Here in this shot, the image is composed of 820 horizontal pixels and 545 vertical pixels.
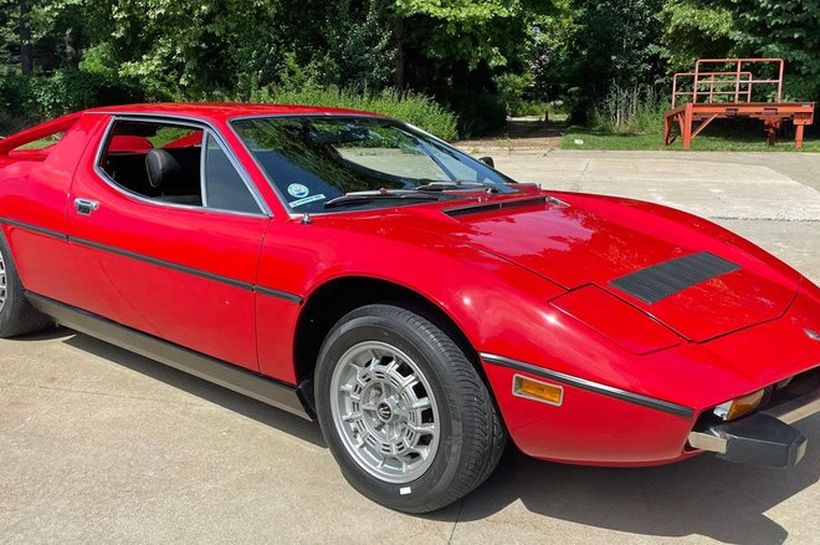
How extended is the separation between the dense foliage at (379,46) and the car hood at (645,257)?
49.7 feet

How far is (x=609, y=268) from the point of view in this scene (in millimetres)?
2703

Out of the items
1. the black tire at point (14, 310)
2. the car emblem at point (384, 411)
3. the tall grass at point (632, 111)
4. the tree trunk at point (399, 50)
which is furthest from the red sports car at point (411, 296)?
the tall grass at point (632, 111)

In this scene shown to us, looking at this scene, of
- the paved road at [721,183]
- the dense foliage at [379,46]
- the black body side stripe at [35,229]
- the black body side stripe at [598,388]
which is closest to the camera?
the black body side stripe at [598,388]

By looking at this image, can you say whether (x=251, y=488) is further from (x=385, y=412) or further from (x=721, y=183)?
(x=721, y=183)

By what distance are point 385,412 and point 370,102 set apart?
645 inches

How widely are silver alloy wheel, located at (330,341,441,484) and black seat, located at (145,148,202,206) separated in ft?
3.81

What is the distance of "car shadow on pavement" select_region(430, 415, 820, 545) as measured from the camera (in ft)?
8.49

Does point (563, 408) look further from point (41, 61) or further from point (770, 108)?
point (41, 61)

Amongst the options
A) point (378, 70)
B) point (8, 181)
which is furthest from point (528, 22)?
point (8, 181)

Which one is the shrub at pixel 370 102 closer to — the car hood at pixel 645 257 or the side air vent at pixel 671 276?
→ the car hood at pixel 645 257

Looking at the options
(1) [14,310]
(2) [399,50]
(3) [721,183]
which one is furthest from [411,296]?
(2) [399,50]

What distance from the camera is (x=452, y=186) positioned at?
358 cm

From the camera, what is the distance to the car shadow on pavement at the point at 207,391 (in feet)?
11.2

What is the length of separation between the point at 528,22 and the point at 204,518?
21387mm
